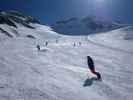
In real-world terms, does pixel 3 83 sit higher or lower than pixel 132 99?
higher

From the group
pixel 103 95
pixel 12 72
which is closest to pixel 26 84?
pixel 12 72

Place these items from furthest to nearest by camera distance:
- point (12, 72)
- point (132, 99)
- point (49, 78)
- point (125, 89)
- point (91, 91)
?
point (12, 72), point (49, 78), point (125, 89), point (91, 91), point (132, 99)

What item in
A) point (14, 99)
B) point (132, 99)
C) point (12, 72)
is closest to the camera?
point (14, 99)

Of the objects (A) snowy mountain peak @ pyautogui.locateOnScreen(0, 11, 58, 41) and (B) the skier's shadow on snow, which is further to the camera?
(A) snowy mountain peak @ pyautogui.locateOnScreen(0, 11, 58, 41)

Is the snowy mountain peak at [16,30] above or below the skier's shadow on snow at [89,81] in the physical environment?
above

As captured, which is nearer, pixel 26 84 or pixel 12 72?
pixel 26 84

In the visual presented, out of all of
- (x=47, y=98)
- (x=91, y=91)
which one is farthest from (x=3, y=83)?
(x=91, y=91)

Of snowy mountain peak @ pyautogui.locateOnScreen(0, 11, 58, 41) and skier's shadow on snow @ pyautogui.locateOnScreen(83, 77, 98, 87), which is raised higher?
snowy mountain peak @ pyautogui.locateOnScreen(0, 11, 58, 41)

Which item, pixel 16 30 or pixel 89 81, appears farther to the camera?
pixel 16 30

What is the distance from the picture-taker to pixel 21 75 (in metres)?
16.1

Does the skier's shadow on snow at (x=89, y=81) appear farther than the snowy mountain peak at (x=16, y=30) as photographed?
No

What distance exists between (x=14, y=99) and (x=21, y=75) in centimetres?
562

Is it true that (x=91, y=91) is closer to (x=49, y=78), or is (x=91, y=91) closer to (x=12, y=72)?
(x=49, y=78)

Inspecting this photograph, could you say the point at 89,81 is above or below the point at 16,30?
below
